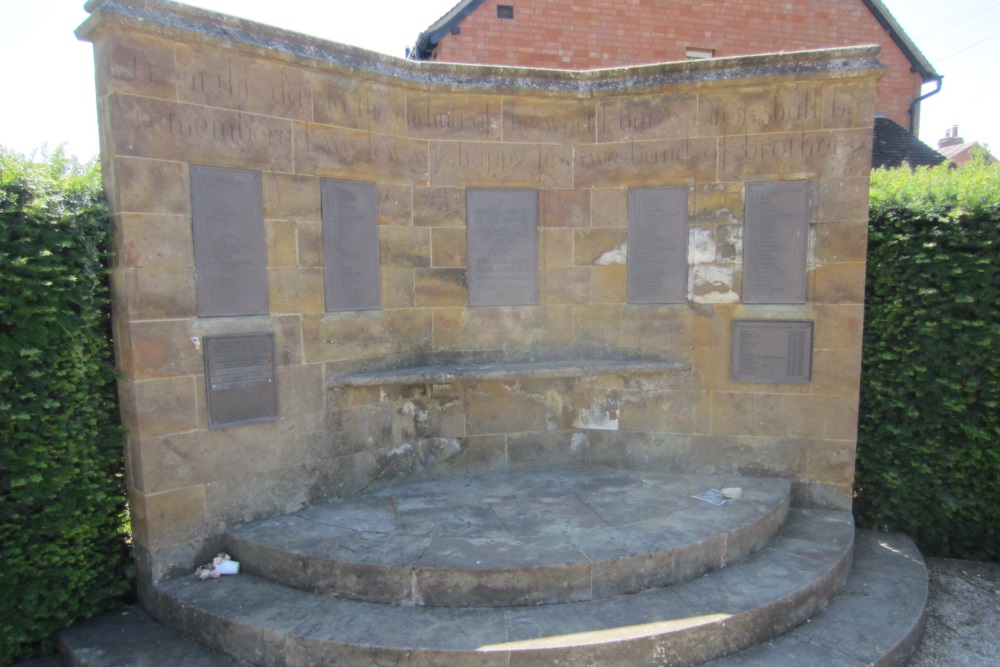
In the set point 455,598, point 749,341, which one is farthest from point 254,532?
point 749,341

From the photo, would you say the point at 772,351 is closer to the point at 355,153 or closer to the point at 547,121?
the point at 547,121

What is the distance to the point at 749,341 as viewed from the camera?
5.25m

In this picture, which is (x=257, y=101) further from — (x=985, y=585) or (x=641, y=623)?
(x=985, y=585)

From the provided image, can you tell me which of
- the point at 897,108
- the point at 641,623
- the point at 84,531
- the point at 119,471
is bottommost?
the point at 641,623

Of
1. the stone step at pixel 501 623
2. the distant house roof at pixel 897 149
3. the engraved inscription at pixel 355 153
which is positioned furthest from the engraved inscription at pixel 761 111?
the distant house roof at pixel 897 149

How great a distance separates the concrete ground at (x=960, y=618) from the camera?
12.5 feet

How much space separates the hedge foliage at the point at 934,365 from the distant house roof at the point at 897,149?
7.85 m

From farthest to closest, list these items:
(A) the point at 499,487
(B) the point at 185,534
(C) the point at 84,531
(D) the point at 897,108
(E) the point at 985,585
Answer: (D) the point at 897,108 → (A) the point at 499,487 → (E) the point at 985,585 → (B) the point at 185,534 → (C) the point at 84,531

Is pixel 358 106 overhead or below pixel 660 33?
below

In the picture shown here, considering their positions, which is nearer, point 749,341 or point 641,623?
point 641,623

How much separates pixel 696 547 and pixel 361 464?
2.66 m

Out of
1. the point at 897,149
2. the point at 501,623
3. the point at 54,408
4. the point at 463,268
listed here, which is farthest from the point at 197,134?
the point at 897,149

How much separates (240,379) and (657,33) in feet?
39.2

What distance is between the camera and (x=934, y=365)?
16.0 ft
